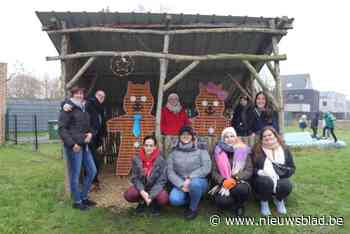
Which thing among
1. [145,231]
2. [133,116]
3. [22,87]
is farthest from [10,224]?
[22,87]

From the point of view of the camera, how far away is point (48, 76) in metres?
52.9

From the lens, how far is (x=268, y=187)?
477cm

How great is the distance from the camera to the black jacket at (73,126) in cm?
486

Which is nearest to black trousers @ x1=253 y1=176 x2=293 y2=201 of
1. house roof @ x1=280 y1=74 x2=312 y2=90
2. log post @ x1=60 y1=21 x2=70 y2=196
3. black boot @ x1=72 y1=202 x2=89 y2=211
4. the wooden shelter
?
the wooden shelter

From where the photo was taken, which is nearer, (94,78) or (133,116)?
(133,116)

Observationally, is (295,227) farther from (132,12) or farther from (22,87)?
(22,87)

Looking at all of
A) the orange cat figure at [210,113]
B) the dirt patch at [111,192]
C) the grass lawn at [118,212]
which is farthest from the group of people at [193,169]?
the orange cat figure at [210,113]

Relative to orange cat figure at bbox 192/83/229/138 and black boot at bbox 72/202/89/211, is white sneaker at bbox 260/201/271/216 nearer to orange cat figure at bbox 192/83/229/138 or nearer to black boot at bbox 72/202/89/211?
orange cat figure at bbox 192/83/229/138

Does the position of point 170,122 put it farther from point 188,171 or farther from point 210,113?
point 188,171

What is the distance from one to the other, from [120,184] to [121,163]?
396mm

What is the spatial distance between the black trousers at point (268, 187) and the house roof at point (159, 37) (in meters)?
2.46

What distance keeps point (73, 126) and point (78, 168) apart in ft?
1.99

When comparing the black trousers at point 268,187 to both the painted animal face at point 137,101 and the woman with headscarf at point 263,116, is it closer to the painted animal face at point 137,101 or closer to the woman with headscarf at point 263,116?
the woman with headscarf at point 263,116

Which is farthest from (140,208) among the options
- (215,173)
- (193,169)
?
(215,173)
